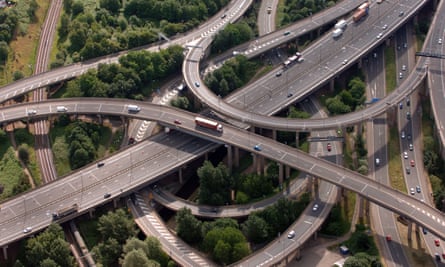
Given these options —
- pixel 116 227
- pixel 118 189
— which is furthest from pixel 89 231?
pixel 118 189

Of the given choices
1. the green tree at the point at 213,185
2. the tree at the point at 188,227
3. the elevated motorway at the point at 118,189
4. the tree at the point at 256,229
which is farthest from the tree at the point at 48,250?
the tree at the point at 256,229

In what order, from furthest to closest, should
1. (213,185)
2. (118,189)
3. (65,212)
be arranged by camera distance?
(213,185) < (118,189) < (65,212)

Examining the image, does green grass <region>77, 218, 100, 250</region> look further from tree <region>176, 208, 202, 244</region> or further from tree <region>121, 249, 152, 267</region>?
tree <region>176, 208, 202, 244</region>

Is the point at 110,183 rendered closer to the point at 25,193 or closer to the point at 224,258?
the point at 25,193

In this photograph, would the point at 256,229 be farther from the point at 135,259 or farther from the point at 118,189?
the point at 118,189

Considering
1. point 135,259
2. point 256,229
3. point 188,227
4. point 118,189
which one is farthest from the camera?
point 118,189

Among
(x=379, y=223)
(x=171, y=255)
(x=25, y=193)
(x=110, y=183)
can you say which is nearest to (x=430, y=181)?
(x=379, y=223)

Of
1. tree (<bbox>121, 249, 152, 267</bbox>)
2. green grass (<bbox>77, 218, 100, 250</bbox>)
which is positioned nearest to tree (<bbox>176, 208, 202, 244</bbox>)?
tree (<bbox>121, 249, 152, 267</bbox>)
